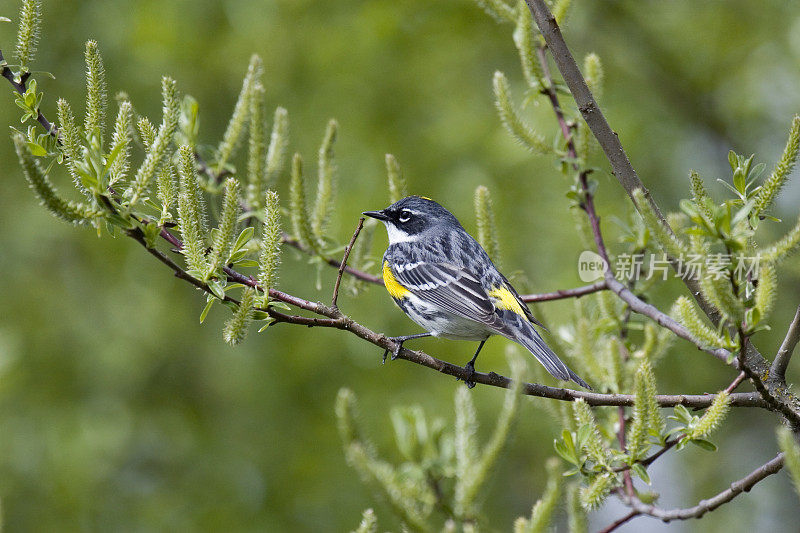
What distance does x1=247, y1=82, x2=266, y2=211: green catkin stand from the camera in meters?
3.14

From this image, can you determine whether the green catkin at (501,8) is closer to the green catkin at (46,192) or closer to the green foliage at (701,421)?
the green foliage at (701,421)

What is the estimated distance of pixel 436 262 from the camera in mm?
4266

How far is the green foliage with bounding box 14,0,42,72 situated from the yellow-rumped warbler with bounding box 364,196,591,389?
183 centimetres

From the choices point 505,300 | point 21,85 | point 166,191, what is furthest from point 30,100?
point 505,300

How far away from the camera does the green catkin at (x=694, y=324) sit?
1.93 m

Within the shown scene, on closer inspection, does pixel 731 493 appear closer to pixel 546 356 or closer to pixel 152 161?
pixel 546 356

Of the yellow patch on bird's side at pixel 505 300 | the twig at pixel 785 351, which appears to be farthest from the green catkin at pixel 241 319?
the yellow patch on bird's side at pixel 505 300

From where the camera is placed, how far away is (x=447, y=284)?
4035mm

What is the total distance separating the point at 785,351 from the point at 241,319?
152 cm

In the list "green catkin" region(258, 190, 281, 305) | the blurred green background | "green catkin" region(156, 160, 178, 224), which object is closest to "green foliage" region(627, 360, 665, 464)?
"green catkin" region(258, 190, 281, 305)

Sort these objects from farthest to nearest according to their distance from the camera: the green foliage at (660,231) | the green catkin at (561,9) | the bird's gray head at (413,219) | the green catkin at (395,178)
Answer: the bird's gray head at (413,219)
the green catkin at (395,178)
the green catkin at (561,9)
the green foliage at (660,231)

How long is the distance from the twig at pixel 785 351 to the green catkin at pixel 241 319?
1454mm

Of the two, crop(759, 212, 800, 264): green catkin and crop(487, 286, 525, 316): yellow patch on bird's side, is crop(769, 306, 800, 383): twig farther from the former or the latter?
crop(487, 286, 525, 316): yellow patch on bird's side

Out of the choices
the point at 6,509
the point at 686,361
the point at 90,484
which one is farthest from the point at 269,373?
the point at 686,361
